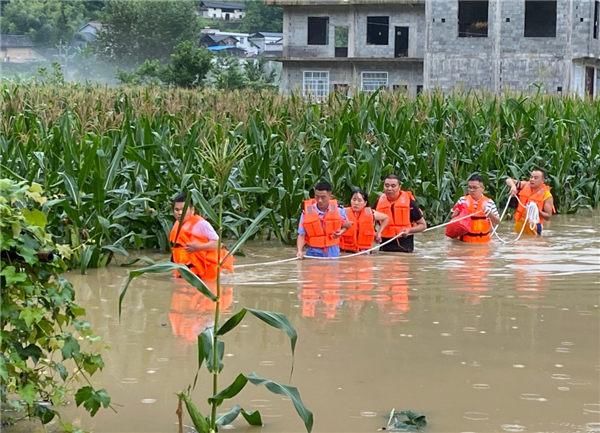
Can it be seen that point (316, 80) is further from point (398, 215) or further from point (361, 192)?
point (398, 215)

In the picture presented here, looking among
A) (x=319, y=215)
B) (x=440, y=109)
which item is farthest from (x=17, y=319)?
(x=440, y=109)

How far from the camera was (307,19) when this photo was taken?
4931cm

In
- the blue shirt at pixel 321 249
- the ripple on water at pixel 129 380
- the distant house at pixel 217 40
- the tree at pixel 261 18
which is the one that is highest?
the tree at pixel 261 18

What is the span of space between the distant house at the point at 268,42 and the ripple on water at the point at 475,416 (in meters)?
65.8

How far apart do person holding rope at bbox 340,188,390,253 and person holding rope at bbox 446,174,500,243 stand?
1458mm

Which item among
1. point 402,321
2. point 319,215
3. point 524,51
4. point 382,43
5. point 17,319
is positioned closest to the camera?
point 17,319

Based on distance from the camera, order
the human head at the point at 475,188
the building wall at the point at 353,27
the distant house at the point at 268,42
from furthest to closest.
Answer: the distant house at the point at 268,42 < the building wall at the point at 353,27 < the human head at the point at 475,188

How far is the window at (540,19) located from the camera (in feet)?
146

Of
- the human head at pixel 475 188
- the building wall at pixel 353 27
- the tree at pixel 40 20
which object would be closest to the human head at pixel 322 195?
the human head at pixel 475 188

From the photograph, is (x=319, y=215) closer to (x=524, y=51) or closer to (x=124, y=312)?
(x=124, y=312)

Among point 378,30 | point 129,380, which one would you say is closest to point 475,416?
point 129,380

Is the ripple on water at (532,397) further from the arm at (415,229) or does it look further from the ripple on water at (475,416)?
the arm at (415,229)

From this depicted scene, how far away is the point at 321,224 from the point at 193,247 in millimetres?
2330

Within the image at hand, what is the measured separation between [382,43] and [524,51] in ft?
22.1
